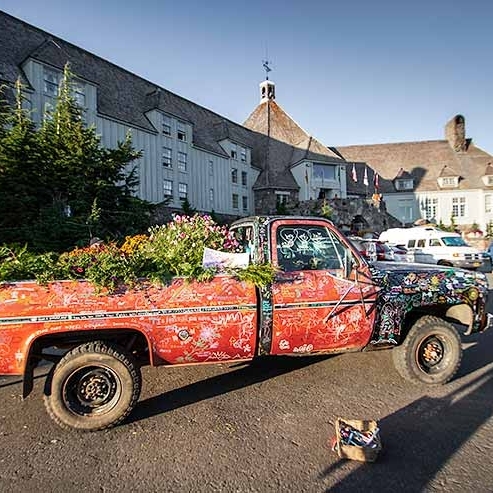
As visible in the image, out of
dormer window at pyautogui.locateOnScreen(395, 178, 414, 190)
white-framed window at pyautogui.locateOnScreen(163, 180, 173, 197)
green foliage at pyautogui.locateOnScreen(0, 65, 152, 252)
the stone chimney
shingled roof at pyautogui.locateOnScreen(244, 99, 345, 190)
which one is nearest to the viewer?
green foliage at pyautogui.locateOnScreen(0, 65, 152, 252)

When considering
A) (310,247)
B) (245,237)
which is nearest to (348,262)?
(310,247)

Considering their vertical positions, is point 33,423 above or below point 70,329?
below

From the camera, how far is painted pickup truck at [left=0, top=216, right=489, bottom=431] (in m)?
3.44

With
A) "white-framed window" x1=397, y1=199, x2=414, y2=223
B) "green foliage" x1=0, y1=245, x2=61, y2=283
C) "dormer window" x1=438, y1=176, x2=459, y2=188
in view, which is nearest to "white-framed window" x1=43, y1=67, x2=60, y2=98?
"green foliage" x1=0, y1=245, x2=61, y2=283

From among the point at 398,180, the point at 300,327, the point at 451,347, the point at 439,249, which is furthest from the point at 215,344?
the point at 398,180

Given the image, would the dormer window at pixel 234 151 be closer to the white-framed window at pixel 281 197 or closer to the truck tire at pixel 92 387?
the white-framed window at pixel 281 197

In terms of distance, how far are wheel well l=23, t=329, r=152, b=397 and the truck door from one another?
1.51 m

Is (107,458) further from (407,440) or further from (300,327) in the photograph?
(407,440)

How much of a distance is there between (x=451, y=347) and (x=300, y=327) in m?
2.14

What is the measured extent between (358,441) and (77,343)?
298 cm

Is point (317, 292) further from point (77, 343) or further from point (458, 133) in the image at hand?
point (458, 133)

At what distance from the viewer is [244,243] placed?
15.4 feet

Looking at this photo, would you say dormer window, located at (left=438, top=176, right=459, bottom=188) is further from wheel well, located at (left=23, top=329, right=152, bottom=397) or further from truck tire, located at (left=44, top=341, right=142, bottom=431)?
truck tire, located at (left=44, top=341, right=142, bottom=431)

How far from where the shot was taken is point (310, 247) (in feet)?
14.2
